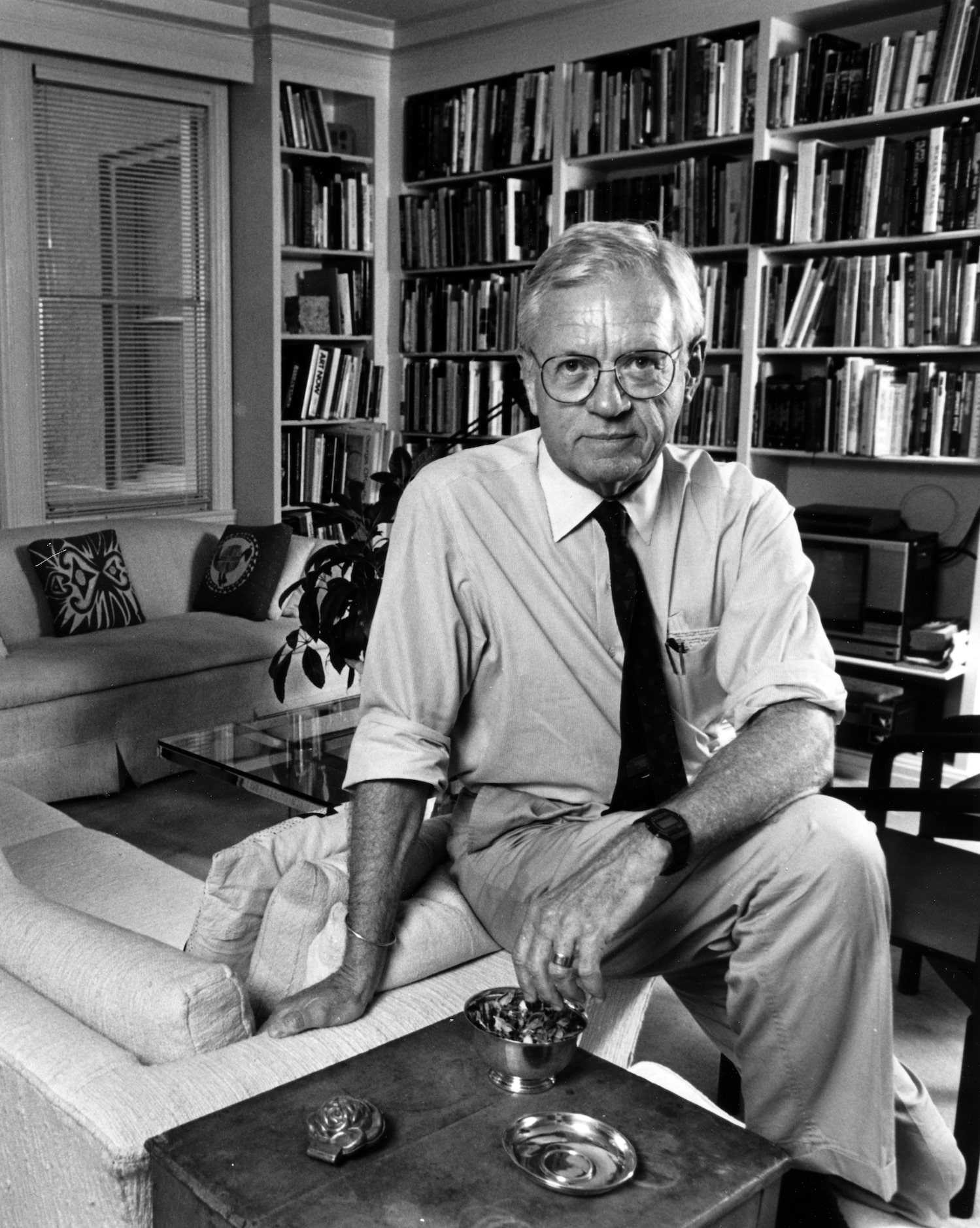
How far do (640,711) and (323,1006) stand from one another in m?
0.57

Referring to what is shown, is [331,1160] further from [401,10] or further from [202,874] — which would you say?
[401,10]

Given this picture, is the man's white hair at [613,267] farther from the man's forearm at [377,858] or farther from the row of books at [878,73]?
the row of books at [878,73]

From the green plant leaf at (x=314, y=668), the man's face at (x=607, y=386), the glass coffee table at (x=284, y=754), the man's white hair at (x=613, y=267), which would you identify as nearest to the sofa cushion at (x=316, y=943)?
the man's face at (x=607, y=386)

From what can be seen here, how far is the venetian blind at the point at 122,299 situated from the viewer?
16.4ft

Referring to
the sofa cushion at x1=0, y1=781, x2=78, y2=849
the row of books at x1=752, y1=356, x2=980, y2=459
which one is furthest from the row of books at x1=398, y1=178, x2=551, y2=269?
the sofa cushion at x1=0, y1=781, x2=78, y2=849

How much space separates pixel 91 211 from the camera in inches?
200

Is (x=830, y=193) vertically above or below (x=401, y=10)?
below

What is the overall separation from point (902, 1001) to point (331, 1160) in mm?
1927

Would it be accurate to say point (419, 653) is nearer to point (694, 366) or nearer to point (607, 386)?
point (607, 386)

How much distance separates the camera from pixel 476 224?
5.23m

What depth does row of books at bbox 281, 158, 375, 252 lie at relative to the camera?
17.6 feet

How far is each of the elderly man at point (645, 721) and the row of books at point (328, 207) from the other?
3977 millimetres

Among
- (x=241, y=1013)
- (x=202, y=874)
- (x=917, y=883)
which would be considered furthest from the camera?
(x=202, y=874)

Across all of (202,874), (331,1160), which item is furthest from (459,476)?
(202,874)
